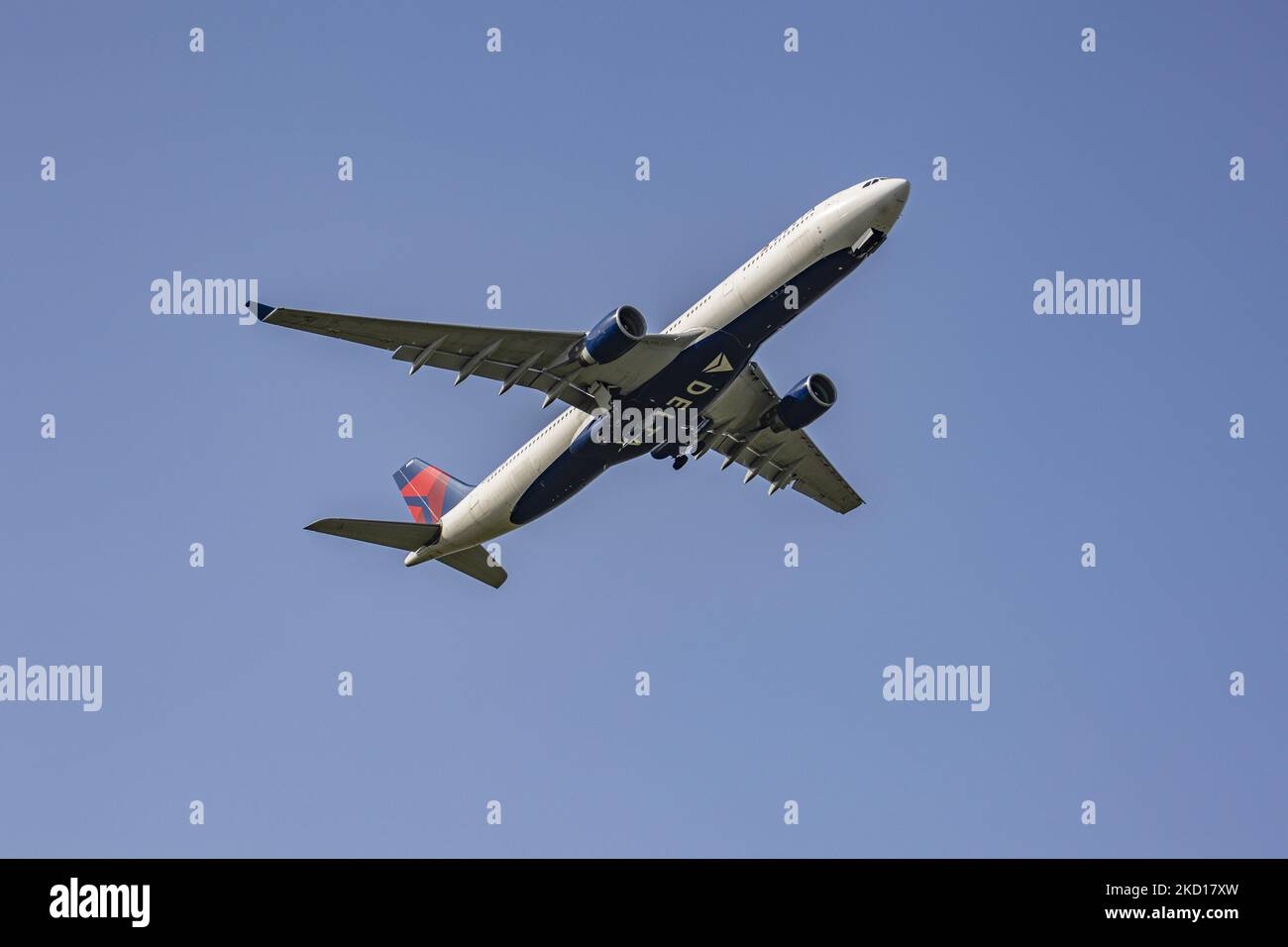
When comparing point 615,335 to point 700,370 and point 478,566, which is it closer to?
point 700,370

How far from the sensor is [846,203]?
1478 inches

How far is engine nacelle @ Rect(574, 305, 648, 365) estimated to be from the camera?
123 feet

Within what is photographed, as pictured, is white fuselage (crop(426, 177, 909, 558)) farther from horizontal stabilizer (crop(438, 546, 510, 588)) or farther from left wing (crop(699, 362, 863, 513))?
horizontal stabilizer (crop(438, 546, 510, 588))

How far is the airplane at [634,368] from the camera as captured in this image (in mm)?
37688

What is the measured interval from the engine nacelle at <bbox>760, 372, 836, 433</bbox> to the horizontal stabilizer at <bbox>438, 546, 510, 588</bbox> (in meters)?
12.8

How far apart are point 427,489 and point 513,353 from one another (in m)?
12.9

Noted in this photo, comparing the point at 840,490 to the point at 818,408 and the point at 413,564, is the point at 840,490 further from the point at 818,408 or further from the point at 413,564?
the point at 413,564

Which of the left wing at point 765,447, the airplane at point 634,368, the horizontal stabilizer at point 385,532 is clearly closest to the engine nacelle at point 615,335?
the airplane at point 634,368

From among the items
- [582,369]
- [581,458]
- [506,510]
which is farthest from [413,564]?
[582,369]

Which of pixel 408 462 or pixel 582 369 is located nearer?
pixel 582 369

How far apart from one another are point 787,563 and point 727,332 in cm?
848

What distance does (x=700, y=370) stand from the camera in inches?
1555

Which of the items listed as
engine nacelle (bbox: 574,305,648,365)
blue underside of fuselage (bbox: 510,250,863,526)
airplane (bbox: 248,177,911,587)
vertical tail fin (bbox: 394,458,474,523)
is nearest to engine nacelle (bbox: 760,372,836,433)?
airplane (bbox: 248,177,911,587)

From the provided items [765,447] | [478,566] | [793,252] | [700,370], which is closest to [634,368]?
[700,370]
